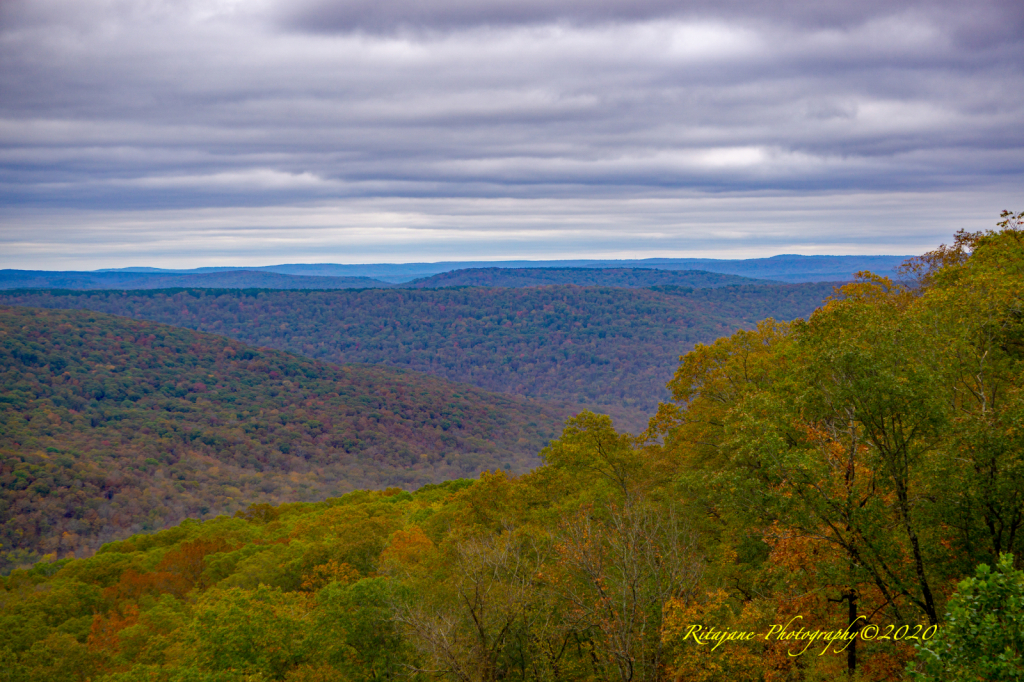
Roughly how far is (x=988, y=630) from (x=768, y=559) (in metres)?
13.3

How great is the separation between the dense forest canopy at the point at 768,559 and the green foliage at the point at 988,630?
48mm

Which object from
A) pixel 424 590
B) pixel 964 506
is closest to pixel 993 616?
pixel 964 506

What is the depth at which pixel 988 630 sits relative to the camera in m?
11.1

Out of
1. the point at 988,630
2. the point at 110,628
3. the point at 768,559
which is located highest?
the point at 988,630

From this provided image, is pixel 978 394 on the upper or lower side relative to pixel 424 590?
upper

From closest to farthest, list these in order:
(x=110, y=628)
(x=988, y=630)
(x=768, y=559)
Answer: (x=988, y=630)
(x=768, y=559)
(x=110, y=628)

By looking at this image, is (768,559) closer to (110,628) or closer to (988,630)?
(988,630)

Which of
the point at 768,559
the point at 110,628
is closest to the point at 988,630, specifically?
the point at 768,559

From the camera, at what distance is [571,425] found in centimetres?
4697

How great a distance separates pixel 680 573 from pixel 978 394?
31.6 ft

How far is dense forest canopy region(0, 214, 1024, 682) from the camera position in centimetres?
1666

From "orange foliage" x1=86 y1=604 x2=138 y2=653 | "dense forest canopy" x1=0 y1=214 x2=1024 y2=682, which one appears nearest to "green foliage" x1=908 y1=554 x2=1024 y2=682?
"dense forest canopy" x1=0 y1=214 x2=1024 y2=682

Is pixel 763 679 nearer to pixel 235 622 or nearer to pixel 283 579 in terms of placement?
pixel 235 622

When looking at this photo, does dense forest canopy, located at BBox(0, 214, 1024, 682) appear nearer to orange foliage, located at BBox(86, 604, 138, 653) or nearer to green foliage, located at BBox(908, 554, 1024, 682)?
green foliage, located at BBox(908, 554, 1024, 682)
